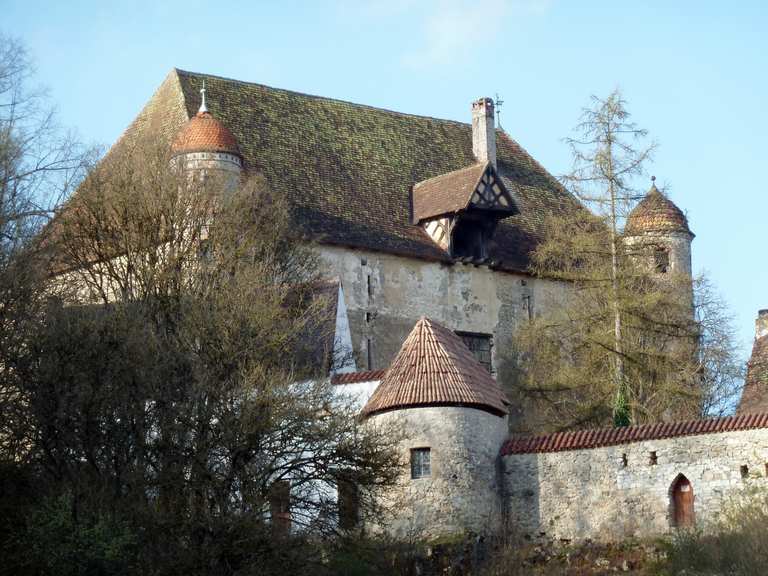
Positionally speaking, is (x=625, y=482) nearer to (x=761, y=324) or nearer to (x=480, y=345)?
(x=480, y=345)

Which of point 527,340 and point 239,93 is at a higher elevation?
point 239,93

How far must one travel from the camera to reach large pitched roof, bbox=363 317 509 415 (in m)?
33.7

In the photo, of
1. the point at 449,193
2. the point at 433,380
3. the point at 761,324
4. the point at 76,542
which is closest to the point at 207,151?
the point at 449,193

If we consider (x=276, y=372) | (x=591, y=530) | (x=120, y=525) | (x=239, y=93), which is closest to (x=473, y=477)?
(x=591, y=530)

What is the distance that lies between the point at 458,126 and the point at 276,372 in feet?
65.4

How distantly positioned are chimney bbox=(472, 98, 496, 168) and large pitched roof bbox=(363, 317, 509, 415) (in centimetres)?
1344

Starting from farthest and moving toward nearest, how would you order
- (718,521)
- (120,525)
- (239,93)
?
(239,93) → (718,521) → (120,525)

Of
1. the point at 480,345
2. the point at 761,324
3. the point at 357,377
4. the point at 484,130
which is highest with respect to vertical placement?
the point at 484,130

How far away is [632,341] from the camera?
39.3m

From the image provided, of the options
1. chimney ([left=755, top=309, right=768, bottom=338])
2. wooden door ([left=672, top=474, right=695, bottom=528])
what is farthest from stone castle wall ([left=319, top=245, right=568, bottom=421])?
wooden door ([left=672, top=474, right=695, bottom=528])

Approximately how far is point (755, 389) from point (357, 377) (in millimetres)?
10781

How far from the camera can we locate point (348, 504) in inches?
1219

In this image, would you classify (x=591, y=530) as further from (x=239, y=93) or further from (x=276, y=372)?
(x=239, y=93)

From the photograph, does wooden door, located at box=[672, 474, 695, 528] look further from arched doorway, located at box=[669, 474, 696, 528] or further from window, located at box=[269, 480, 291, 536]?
window, located at box=[269, 480, 291, 536]
